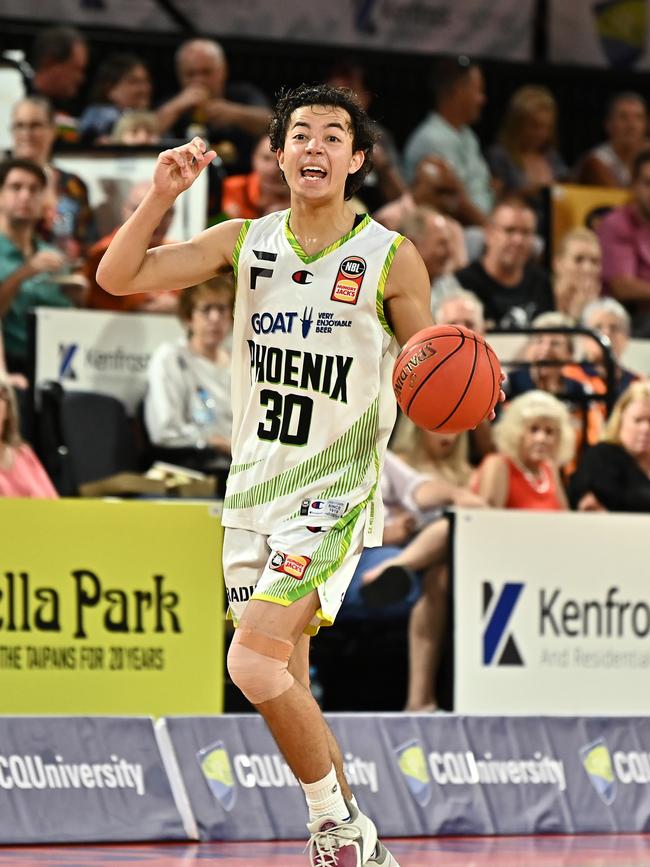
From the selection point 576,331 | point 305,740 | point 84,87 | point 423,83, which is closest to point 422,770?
point 305,740

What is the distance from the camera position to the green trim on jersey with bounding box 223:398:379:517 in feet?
16.6

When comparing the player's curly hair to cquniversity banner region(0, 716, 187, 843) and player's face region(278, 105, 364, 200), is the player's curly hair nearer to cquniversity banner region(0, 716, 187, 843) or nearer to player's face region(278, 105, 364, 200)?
player's face region(278, 105, 364, 200)

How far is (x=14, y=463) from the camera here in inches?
306

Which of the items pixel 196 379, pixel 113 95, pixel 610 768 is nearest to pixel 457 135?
pixel 113 95

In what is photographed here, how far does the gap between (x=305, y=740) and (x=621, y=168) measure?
983 centimetres

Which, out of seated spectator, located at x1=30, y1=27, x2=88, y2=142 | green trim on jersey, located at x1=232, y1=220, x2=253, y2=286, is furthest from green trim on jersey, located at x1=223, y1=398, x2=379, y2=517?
seated spectator, located at x1=30, y1=27, x2=88, y2=142

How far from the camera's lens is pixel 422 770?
7.02 m

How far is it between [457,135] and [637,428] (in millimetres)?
4646

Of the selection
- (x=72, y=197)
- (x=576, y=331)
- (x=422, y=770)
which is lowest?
(x=422, y=770)

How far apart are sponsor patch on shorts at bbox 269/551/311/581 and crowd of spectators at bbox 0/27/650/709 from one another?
2931 millimetres

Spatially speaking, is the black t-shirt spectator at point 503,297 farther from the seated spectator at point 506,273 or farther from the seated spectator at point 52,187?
the seated spectator at point 52,187

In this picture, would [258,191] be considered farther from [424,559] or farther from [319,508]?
[319,508]

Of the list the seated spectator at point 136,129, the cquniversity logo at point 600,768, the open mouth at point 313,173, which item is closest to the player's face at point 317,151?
the open mouth at point 313,173

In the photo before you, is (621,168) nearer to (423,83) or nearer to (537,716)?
(423,83)
